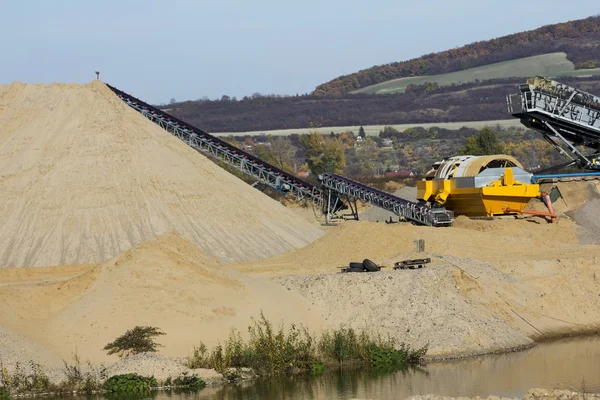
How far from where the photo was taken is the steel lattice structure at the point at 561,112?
5269cm

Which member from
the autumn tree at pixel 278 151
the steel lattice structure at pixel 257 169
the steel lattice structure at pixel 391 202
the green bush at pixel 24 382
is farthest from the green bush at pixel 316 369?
the autumn tree at pixel 278 151

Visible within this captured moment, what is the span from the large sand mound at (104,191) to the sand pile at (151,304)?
10.9m

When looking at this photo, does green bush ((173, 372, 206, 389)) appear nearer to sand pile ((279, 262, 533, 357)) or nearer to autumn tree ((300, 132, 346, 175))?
sand pile ((279, 262, 533, 357))

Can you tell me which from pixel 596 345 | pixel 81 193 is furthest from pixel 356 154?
pixel 596 345

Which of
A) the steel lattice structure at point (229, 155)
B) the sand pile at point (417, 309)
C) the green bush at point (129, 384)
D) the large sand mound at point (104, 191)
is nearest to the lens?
the green bush at point (129, 384)

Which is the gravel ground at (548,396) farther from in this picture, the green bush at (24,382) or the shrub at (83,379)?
the green bush at (24,382)

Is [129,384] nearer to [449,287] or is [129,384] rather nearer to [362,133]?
[449,287]

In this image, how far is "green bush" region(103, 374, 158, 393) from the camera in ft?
91.1

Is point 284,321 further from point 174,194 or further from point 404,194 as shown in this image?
point 404,194

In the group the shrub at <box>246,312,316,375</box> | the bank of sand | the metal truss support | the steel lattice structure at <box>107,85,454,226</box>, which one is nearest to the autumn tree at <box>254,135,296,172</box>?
the steel lattice structure at <box>107,85,454,226</box>

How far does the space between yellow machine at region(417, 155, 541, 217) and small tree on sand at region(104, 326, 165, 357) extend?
77.1 ft

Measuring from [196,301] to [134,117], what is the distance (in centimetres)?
2189

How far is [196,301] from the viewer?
103 feet

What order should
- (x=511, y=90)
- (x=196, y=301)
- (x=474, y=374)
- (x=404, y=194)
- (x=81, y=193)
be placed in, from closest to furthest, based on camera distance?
1. (x=474, y=374)
2. (x=196, y=301)
3. (x=81, y=193)
4. (x=404, y=194)
5. (x=511, y=90)
